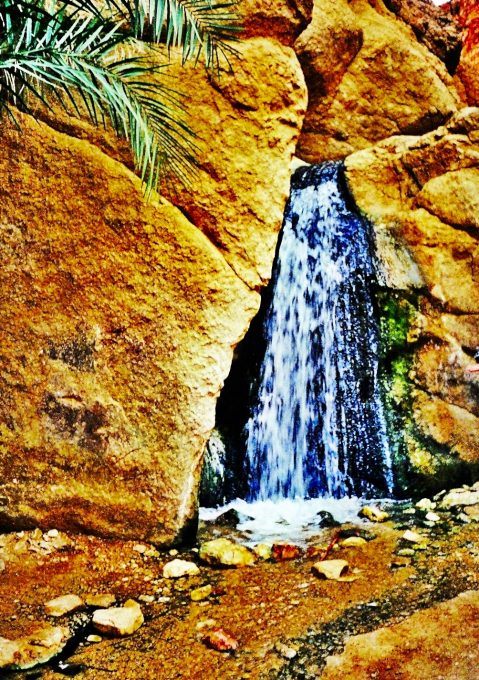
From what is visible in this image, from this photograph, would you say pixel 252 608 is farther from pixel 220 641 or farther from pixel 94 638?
pixel 94 638

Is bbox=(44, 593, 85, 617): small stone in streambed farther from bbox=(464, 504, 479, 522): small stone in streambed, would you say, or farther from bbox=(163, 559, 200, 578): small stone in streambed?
bbox=(464, 504, 479, 522): small stone in streambed

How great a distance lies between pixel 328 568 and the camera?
8.96ft

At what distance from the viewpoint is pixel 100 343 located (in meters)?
3.36

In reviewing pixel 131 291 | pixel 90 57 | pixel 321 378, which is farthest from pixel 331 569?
pixel 90 57

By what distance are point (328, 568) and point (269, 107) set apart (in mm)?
3375

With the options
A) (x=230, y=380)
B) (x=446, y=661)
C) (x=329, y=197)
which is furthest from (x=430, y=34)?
(x=446, y=661)

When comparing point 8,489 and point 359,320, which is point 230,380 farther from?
point 8,489

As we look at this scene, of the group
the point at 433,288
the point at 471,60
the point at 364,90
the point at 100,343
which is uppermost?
the point at 471,60

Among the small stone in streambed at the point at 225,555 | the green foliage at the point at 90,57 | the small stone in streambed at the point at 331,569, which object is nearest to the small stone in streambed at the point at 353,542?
the small stone in streambed at the point at 331,569

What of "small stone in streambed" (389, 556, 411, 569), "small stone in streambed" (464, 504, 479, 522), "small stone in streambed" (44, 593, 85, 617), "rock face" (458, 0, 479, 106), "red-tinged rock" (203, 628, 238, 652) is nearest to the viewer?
"red-tinged rock" (203, 628, 238, 652)

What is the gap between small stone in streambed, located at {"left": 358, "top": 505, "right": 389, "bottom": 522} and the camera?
3785mm

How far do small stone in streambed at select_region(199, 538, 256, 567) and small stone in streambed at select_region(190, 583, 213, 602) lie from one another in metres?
0.28

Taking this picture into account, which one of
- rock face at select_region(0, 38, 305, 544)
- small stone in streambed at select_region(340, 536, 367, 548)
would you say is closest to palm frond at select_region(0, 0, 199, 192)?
rock face at select_region(0, 38, 305, 544)

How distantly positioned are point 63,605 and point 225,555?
96cm
